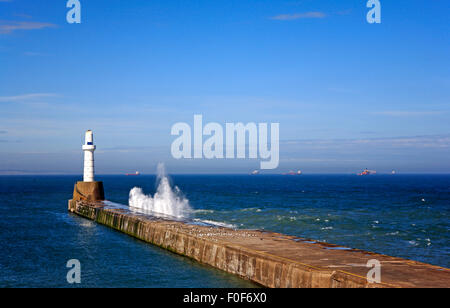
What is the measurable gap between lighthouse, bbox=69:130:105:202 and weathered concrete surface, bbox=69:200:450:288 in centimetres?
1888

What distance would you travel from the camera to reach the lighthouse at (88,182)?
135ft

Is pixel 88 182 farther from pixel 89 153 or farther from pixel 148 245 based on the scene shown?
pixel 148 245

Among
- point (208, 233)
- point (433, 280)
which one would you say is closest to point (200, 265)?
point (208, 233)

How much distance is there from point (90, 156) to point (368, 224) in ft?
77.9

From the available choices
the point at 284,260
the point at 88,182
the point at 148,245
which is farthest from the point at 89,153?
the point at 284,260

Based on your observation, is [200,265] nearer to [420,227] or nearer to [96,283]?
[96,283]

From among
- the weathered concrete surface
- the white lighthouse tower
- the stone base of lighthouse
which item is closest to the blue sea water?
the weathered concrete surface

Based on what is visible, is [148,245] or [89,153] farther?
[89,153]

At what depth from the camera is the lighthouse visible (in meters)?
41.2

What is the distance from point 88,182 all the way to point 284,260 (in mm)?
30962

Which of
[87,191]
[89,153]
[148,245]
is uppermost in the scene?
[89,153]

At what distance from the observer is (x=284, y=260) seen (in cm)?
1437

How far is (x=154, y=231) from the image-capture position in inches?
945

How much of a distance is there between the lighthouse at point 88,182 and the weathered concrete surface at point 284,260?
743 inches
